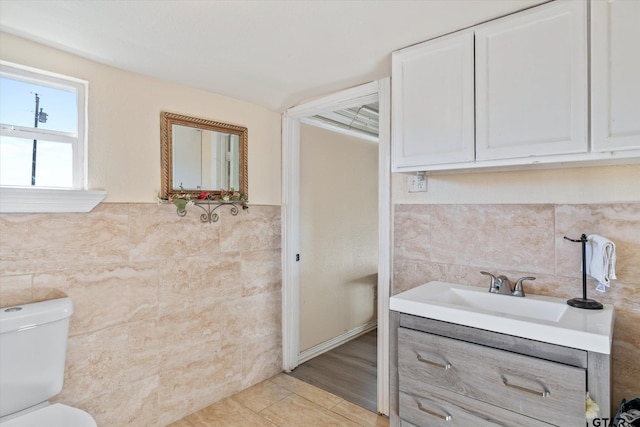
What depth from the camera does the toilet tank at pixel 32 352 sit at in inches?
60.6

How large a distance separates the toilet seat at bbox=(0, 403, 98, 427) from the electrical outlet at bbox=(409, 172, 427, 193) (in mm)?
2031

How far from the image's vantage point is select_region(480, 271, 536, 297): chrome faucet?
1.71 m

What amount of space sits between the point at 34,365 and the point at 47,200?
2.61 ft

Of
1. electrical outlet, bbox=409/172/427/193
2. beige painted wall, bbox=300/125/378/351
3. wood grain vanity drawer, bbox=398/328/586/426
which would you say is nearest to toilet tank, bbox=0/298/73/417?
wood grain vanity drawer, bbox=398/328/586/426

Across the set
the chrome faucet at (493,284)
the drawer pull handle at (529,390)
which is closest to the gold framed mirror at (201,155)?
the chrome faucet at (493,284)

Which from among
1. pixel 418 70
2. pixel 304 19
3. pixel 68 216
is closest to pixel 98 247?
pixel 68 216

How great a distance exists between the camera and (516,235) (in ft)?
5.94

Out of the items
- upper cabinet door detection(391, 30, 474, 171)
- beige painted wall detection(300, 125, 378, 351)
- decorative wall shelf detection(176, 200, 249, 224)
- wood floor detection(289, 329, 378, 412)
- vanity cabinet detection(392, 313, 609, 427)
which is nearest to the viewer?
vanity cabinet detection(392, 313, 609, 427)

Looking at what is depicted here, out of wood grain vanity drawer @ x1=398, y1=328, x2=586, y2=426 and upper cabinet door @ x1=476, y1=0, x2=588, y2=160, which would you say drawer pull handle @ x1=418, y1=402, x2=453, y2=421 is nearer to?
wood grain vanity drawer @ x1=398, y1=328, x2=586, y2=426

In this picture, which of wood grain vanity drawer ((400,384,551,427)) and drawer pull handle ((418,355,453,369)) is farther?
drawer pull handle ((418,355,453,369))

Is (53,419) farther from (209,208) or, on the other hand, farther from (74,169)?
(209,208)

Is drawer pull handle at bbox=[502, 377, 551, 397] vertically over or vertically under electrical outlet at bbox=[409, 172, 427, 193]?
under

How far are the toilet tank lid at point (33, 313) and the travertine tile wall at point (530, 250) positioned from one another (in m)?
1.87

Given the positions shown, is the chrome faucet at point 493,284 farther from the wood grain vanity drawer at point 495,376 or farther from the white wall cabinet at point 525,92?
the white wall cabinet at point 525,92
